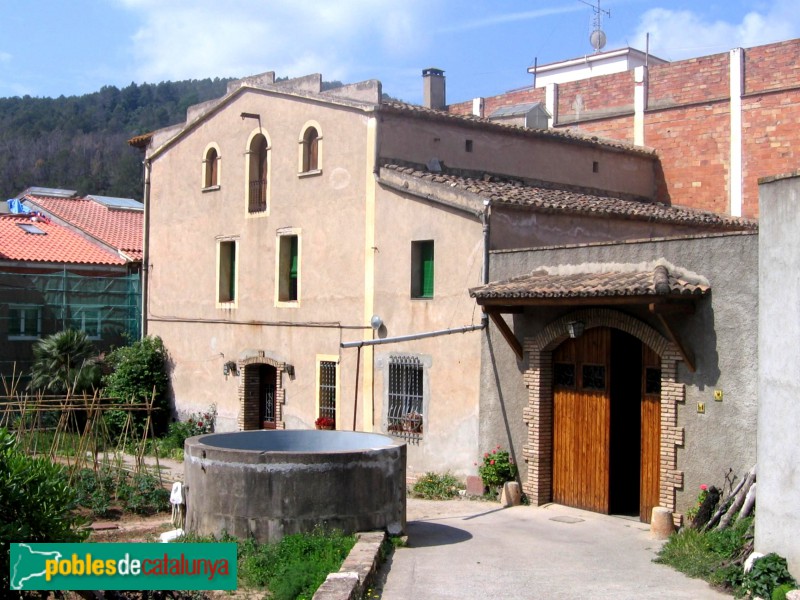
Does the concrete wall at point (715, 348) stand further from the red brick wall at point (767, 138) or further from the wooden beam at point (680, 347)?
the red brick wall at point (767, 138)

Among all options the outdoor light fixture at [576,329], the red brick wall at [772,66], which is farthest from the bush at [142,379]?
the red brick wall at [772,66]

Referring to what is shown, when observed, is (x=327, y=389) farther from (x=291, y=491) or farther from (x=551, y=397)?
(x=291, y=491)

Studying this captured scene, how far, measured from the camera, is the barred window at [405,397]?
17322 mm

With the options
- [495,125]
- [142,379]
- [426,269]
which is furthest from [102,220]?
[426,269]

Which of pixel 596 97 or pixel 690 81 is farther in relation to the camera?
pixel 596 97

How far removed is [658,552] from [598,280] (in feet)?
12.6

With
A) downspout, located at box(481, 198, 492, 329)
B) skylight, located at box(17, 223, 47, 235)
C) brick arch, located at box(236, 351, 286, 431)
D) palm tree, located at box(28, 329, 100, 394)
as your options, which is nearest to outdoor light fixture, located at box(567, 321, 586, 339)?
downspout, located at box(481, 198, 492, 329)

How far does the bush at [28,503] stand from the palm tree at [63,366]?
1557 cm

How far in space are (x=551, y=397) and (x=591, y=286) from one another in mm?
2557

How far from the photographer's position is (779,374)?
388 inches

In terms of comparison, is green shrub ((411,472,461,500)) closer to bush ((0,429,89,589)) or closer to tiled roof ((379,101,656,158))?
tiled roof ((379,101,656,158))

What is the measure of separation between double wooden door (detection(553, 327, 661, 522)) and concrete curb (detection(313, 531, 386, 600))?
4.06m

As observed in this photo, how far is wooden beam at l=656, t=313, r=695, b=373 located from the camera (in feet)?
41.5

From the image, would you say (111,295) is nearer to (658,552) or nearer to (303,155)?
(303,155)
